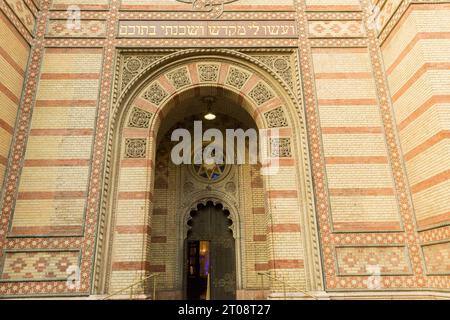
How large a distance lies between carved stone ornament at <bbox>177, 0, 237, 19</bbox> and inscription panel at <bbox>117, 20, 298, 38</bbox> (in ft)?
0.91

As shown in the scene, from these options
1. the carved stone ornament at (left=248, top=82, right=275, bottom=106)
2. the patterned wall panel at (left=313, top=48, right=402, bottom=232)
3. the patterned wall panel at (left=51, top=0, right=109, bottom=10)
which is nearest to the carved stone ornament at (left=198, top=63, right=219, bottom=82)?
the carved stone ornament at (left=248, top=82, right=275, bottom=106)

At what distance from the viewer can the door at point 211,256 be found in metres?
9.07

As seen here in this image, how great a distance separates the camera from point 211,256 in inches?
362

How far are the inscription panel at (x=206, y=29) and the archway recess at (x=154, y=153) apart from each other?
0.55 meters

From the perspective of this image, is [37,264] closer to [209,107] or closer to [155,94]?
[155,94]

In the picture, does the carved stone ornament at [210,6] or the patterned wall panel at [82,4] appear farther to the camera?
the carved stone ornament at [210,6]

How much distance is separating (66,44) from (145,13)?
2054 millimetres

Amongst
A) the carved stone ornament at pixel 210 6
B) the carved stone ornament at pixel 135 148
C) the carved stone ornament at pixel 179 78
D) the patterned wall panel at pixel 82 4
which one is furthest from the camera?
the carved stone ornament at pixel 210 6

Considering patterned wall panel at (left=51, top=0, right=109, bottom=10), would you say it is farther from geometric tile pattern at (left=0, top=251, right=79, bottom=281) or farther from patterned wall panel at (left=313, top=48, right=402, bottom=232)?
geometric tile pattern at (left=0, top=251, right=79, bottom=281)

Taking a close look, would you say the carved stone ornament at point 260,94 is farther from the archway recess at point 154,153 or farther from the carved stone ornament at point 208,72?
the carved stone ornament at point 208,72

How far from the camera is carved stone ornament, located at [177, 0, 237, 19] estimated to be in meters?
8.29

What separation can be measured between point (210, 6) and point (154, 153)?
4.05m

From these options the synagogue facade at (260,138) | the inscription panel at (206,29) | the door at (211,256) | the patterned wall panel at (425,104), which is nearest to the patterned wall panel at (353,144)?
the synagogue facade at (260,138)

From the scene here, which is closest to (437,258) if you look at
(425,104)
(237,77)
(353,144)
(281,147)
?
(353,144)
